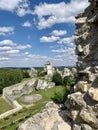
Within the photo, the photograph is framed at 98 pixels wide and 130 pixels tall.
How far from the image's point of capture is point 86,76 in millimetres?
12438

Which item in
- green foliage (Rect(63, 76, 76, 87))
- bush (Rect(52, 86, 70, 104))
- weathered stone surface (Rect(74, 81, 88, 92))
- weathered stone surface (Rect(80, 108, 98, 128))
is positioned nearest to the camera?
weathered stone surface (Rect(80, 108, 98, 128))

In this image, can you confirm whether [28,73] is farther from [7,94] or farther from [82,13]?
[82,13]

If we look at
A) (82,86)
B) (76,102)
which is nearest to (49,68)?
(82,86)

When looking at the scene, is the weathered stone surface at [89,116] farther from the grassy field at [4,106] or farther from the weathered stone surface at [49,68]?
the weathered stone surface at [49,68]

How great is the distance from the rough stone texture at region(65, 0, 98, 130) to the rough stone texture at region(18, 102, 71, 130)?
1.85ft

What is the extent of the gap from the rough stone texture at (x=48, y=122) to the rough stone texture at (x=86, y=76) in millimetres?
563

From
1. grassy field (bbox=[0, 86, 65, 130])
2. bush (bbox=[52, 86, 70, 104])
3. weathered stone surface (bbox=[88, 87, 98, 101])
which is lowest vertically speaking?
grassy field (bbox=[0, 86, 65, 130])

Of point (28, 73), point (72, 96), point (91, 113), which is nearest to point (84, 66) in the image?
point (72, 96)

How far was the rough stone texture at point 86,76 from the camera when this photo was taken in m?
11.0

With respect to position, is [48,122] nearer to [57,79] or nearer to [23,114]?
[23,114]

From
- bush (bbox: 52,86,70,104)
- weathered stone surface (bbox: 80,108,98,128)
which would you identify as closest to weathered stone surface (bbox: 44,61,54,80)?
Answer: bush (bbox: 52,86,70,104)

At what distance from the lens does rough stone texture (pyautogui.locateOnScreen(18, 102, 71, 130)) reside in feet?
39.5

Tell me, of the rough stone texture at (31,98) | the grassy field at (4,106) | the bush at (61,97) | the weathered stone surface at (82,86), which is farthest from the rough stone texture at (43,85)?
the weathered stone surface at (82,86)

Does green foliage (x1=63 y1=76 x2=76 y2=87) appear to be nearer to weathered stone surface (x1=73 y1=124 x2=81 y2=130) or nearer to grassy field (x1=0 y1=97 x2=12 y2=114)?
grassy field (x1=0 y1=97 x2=12 y2=114)
